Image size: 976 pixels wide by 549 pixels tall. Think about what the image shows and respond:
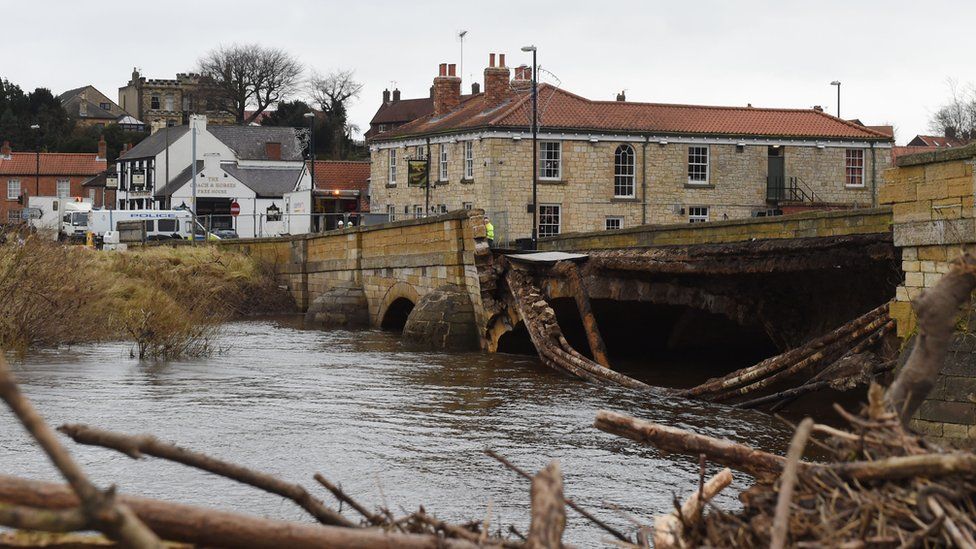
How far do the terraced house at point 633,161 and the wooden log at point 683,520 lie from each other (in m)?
35.8

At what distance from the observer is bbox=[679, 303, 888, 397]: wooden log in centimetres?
1393

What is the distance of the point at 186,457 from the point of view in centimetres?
360

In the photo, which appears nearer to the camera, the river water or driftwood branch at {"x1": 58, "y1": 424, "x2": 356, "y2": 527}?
driftwood branch at {"x1": 58, "y1": 424, "x2": 356, "y2": 527}

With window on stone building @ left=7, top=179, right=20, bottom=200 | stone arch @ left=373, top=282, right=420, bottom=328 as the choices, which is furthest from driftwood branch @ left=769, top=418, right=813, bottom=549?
window on stone building @ left=7, top=179, right=20, bottom=200

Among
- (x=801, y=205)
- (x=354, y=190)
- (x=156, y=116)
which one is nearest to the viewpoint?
(x=801, y=205)

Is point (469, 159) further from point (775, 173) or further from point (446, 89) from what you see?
point (775, 173)

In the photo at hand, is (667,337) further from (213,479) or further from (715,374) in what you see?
(213,479)

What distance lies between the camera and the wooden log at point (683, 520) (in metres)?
3.94

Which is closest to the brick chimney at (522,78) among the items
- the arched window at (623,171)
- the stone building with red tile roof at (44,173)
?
the arched window at (623,171)

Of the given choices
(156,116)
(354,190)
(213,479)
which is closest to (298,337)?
(213,479)

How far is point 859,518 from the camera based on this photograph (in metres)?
3.45

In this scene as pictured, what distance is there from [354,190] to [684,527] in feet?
182

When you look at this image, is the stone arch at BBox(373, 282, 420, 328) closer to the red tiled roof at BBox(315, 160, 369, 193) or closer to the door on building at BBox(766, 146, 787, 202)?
the door on building at BBox(766, 146, 787, 202)

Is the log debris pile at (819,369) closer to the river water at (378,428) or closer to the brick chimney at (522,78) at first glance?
the river water at (378,428)
